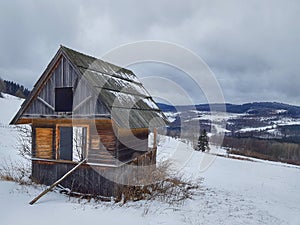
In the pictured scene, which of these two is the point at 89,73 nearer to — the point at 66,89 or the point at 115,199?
the point at 66,89

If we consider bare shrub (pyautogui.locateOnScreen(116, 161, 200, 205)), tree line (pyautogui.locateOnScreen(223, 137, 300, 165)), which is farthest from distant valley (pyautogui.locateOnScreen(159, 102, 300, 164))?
bare shrub (pyautogui.locateOnScreen(116, 161, 200, 205))

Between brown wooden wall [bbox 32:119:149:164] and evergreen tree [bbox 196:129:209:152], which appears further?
evergreen tree [bbox 196:129:209:152]

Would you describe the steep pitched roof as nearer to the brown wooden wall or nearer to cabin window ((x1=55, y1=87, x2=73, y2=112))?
the brown wooden wall

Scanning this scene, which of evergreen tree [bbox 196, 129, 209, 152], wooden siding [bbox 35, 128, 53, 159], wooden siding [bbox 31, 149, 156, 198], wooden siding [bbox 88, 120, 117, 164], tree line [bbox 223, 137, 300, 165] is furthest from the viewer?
tree line [bbox 223, 137, 300, 165]

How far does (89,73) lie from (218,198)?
862cm

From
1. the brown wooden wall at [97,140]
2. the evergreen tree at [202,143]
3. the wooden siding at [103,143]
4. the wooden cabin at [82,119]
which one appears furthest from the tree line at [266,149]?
the wooden siding at [103,143]

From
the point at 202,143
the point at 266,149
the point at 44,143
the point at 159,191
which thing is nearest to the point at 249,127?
the point at 266,149

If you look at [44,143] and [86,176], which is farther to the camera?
[44,143]

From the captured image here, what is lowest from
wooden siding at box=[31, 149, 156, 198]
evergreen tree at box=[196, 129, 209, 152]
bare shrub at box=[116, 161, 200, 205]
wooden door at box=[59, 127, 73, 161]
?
evergreen tree at box=[196, 129, 209, 152]

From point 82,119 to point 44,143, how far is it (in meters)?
2.22

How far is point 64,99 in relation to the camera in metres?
8.98

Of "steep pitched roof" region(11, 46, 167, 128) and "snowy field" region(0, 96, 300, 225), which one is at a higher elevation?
"steep pitched roof" region(11, 46, 167, 128)

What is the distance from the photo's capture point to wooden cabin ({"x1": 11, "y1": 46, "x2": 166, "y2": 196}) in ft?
27.8

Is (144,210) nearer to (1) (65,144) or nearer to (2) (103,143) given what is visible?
(2) (103,143)
